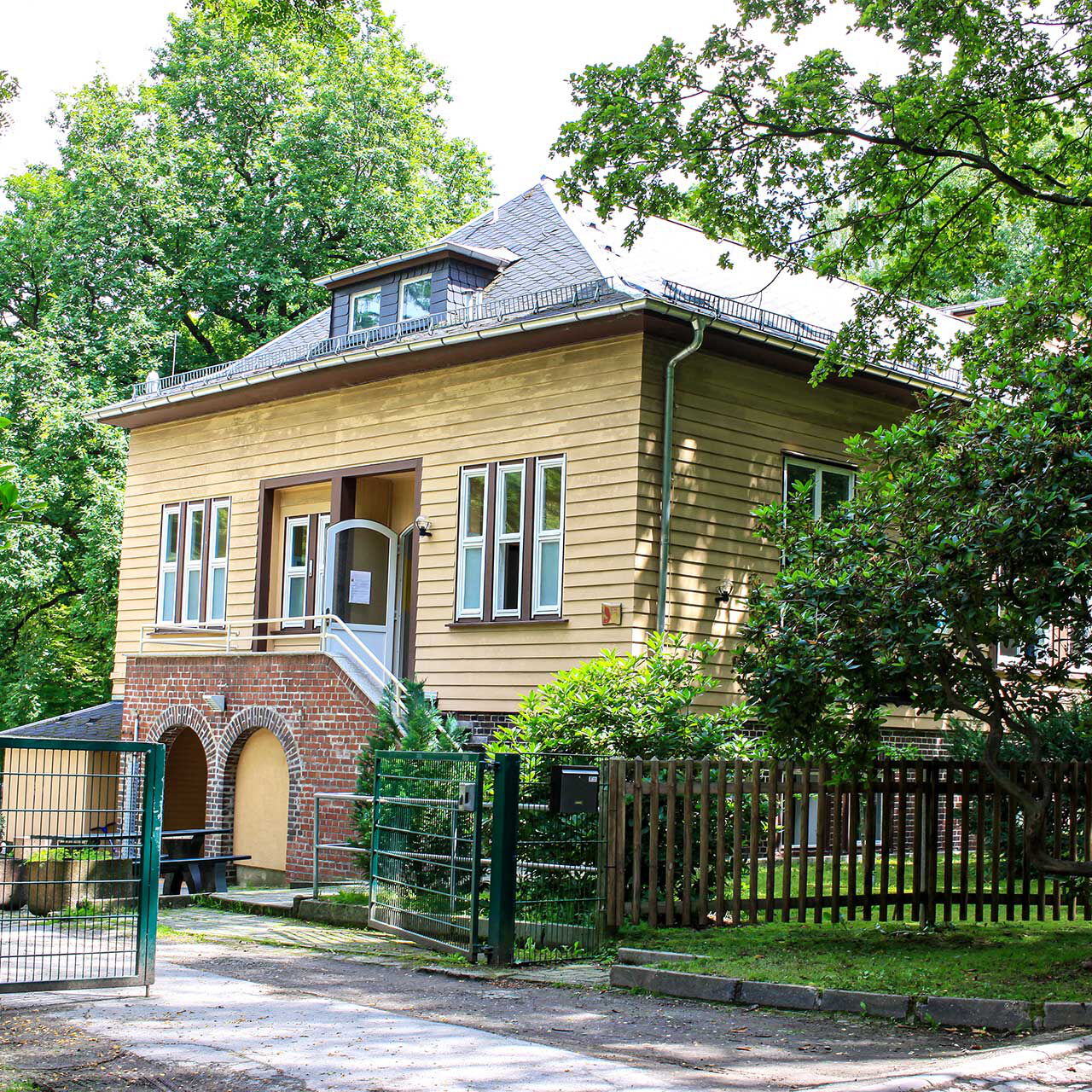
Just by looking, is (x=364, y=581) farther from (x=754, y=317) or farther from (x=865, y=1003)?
(x=865, y=1003)

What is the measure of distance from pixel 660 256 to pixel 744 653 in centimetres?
1076

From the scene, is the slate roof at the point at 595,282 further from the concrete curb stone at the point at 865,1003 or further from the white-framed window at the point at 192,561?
the concrete curb stone at the point at 865,1003

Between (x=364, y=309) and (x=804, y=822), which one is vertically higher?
(x=364, y=309)

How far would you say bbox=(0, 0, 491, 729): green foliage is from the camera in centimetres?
3306

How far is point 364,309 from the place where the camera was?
21391 mm

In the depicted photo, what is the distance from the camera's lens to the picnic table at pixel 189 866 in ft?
56.1

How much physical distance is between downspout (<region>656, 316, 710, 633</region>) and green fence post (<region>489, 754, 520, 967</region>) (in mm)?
5672

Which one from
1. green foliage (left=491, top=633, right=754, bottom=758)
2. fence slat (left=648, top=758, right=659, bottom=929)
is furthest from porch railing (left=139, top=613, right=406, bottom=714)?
fence slat (left=648, top=758, right=659, bottom=929)

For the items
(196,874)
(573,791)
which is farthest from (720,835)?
(196,874)

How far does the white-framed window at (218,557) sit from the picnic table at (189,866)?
17.1 ft

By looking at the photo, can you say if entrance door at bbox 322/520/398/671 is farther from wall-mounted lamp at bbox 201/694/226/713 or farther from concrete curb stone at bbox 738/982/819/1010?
concrete curb stone at bbox 738/982/819/1010

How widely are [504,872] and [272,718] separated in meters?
8.97

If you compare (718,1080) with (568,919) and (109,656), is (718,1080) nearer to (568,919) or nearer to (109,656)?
(568,919)

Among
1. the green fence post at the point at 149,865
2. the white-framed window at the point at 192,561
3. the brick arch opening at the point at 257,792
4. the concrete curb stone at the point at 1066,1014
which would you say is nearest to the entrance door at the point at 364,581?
the brick arch opening at the point at 257,792
